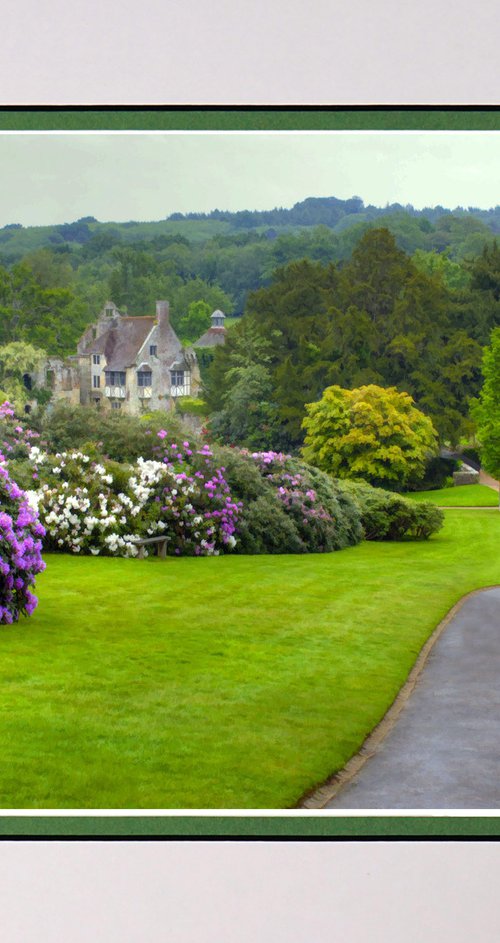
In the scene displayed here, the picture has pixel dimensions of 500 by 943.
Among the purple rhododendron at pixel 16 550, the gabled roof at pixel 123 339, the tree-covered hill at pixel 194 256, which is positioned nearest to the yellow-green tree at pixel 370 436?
the tree-covered hill at pixel 194 256

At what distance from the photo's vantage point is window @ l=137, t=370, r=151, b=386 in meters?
6.47

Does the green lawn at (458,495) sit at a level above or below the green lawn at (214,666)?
above

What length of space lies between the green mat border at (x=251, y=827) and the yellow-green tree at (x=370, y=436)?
77.6 inches

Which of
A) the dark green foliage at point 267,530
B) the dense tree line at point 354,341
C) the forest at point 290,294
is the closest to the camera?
the forest at point 290,294

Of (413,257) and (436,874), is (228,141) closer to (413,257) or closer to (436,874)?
(413,257)

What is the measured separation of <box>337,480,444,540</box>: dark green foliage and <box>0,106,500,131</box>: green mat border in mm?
1967

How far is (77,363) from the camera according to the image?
6.39 metres

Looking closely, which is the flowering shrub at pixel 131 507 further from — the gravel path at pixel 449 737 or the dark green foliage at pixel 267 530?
the gravel path at pixel 449 737

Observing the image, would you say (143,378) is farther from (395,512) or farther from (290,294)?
(395,512)

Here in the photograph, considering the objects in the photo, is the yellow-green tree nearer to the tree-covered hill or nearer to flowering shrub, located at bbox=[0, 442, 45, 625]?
the tree-covered hill

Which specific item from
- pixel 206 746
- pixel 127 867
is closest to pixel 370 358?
pixel 206 746

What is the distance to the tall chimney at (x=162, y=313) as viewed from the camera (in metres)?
6.37
